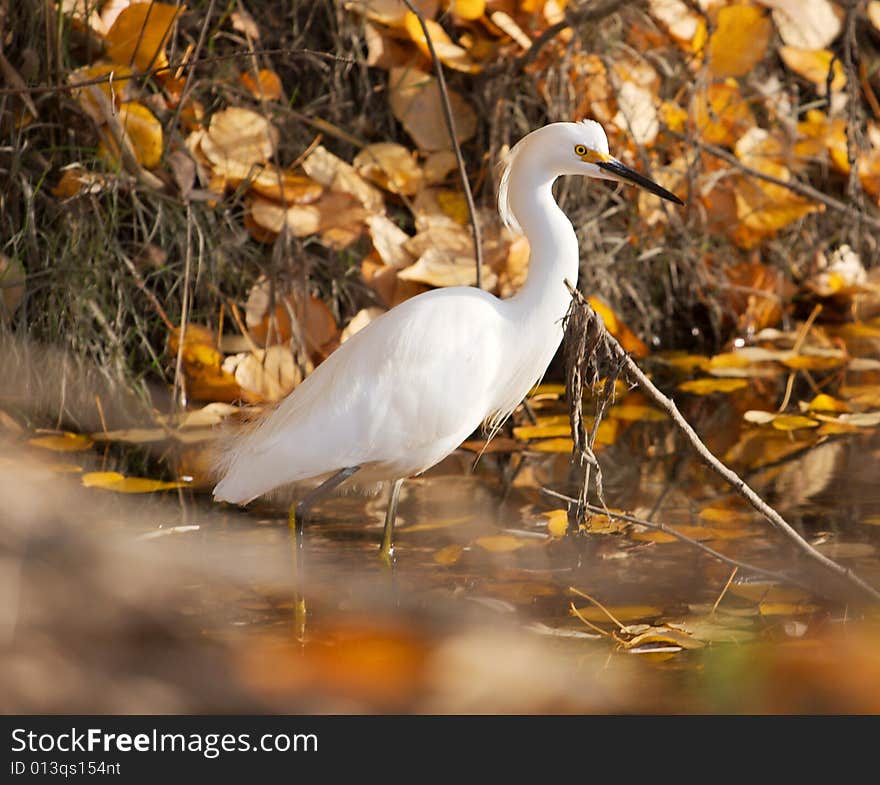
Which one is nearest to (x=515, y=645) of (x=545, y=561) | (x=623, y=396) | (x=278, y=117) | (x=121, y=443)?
(x=545, y=561)

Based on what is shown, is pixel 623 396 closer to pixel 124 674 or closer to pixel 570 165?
pixel 570 165

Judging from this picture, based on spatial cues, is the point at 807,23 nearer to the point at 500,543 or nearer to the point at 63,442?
the point at 500,543

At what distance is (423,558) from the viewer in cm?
259

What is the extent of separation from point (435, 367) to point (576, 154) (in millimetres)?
501

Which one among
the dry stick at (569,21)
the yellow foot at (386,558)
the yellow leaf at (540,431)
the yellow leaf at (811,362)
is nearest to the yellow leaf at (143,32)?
the dry stick at (569,21)

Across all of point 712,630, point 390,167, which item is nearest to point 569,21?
point 390,167

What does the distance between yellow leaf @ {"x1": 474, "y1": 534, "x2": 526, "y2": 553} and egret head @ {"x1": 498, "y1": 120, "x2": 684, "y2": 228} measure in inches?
29.6

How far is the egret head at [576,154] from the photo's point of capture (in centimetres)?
247

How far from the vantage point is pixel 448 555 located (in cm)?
261

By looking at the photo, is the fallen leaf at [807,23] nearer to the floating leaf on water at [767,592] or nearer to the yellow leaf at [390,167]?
the yellow leaf at [390,167]

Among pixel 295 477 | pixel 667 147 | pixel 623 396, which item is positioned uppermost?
pixel 667 147

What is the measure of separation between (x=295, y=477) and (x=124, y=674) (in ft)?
1.63

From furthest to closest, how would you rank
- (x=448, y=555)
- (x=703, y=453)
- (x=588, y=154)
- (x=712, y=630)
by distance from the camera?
(x=448, y=555), (x=588, y=154), (x=712, y=630), (x=703, y=453)

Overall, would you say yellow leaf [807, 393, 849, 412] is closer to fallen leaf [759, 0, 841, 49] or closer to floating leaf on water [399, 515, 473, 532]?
floating leaf on water [399, 515, 473, 532]
